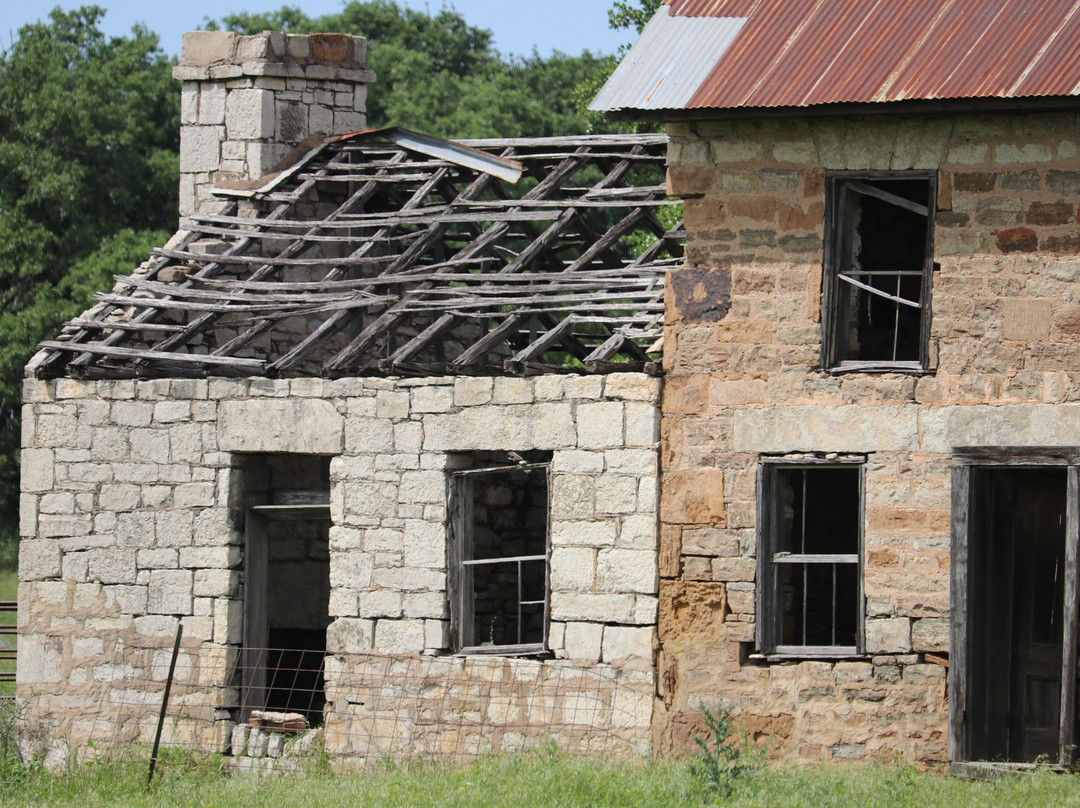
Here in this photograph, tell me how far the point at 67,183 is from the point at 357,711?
58.3 feet

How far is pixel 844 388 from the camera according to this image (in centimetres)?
1129

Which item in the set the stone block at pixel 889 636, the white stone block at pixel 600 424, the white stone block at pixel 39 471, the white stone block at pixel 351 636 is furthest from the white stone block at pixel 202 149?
the stone block at pixel 889 636

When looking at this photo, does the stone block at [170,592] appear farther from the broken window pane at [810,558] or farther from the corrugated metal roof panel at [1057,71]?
the corrugated metal roof panel at [1057,71]

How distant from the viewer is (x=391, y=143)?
15.4 meters

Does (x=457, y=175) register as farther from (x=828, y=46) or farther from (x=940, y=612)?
(x=940, y=612)

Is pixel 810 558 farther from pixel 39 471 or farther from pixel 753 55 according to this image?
pixel 39 471

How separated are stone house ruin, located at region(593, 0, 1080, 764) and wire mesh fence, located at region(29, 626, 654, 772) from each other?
0.47m

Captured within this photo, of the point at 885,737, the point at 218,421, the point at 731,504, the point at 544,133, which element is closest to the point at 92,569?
the point at 218,421

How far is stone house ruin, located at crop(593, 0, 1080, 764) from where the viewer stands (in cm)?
1091

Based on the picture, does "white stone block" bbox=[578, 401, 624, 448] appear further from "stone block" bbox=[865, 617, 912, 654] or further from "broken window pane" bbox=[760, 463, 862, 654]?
"stone block" bbox=[865, 617, 912, 654]

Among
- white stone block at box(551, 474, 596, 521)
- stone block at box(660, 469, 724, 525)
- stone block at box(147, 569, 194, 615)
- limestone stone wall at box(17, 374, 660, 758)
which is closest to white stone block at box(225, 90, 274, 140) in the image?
limestone stone wall at box(17, 374, 660, 758)

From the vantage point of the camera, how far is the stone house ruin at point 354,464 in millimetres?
11922

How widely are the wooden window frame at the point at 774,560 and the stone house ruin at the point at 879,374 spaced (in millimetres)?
21

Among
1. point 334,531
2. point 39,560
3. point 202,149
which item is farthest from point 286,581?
point 202,149
